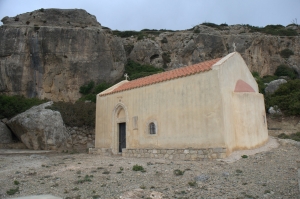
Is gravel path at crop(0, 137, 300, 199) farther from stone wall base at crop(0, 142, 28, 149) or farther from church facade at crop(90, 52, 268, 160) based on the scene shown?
stone wall base at crop(0, 142, 28, 149)

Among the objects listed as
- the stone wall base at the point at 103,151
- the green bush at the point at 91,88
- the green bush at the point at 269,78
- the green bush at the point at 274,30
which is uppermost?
the green bush at the point at 274,30

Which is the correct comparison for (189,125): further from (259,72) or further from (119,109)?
(259,72)

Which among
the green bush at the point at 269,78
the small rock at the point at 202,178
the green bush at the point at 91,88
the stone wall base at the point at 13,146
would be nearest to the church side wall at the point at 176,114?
the small rock at the point at 202,178

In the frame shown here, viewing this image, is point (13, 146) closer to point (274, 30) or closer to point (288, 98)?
point (288, 98)

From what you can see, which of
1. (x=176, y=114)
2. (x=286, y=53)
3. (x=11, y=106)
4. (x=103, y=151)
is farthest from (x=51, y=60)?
(x=286, y=53)

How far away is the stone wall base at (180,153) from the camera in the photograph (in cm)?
1089

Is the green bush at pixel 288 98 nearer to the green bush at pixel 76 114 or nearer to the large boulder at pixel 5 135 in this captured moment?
the green bush at pixel 76 114

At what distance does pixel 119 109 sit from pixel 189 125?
554 cm

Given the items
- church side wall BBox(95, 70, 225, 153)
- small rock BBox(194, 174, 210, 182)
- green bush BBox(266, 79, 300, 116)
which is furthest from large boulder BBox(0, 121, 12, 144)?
green bush BBox(266, 79, 300, 116)

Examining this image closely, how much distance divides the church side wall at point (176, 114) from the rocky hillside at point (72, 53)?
18947 mm

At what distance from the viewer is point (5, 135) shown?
18234mm

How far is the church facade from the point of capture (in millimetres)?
11391

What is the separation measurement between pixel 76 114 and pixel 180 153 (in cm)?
1208

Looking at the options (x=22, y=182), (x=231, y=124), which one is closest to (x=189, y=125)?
(x=231, y=124)
